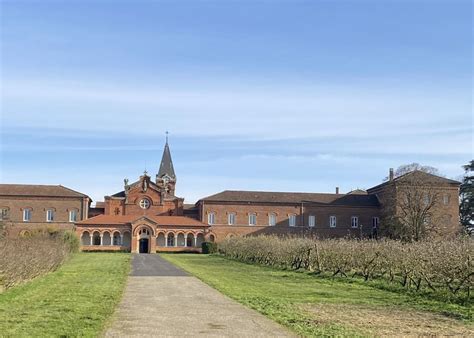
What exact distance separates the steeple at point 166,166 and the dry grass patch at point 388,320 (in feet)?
267

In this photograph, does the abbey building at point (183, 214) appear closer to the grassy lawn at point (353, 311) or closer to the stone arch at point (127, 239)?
the stone arch at point (127, 239)

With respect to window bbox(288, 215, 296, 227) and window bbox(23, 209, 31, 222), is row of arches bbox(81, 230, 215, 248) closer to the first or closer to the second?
window bbox(23, 209, 31, 222)

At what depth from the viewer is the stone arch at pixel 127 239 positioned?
77625mm

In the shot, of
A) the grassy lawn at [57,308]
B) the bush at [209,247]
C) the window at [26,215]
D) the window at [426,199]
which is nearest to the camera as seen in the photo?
the grassy lawn at [57,308]

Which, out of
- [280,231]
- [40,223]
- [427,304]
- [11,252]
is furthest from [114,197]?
[427,304]

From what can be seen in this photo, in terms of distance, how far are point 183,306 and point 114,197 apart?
70.0 meters

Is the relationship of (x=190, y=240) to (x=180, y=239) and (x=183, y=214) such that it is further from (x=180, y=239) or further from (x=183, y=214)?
(x=183, y=214)

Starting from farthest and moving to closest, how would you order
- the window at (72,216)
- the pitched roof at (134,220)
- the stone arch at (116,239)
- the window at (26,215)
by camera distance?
the window at (72,216) → the window at (26,215) → the stone arch at (116,239) → the pitched roof at (134,220)

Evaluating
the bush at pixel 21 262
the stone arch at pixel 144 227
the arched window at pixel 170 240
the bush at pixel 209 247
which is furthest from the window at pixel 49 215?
the bush at pixel 21 262

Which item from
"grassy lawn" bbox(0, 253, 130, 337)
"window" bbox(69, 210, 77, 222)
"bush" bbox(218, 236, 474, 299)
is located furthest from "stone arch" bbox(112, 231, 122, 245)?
"grassy lawn" bbox(0, 253, 130, 337)

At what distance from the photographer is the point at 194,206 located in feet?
288

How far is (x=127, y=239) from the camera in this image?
78.2 metres

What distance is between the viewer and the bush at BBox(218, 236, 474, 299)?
18.4 meters

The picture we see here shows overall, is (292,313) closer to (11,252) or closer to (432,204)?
(11,252)
